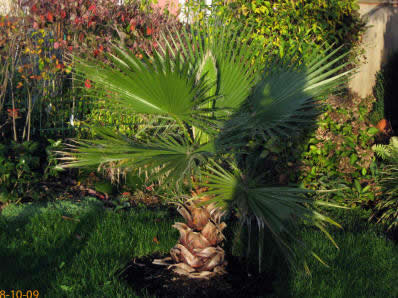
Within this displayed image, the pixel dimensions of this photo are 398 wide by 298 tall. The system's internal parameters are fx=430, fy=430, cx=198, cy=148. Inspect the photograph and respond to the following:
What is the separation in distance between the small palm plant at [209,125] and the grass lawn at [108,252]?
1.70 ft

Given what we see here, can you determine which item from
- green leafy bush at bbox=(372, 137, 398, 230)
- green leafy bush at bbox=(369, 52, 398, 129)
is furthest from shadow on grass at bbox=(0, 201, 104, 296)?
green leafy bush at bbox=(369, 52, 398, 129)

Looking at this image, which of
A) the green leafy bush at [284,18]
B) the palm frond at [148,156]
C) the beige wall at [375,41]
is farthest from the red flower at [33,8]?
the beige wall at [375,41]

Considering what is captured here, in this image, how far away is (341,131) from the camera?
5113 millimetres

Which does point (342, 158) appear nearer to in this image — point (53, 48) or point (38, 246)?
point (38, 246)

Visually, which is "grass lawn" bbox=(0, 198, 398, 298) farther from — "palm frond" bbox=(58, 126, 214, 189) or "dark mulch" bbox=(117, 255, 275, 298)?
"palm frond" bbox=(58, 126, 214, 189)

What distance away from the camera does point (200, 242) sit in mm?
2918

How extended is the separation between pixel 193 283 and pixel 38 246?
4.86 feet

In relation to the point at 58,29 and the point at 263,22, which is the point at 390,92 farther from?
the point at 58,29

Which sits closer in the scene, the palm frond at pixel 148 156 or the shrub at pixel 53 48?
the palm frond at pixel 148 156

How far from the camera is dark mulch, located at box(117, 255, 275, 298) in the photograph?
299 cm

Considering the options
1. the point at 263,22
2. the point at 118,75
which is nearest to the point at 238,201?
the point at 118,75

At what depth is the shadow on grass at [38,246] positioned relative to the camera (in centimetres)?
312

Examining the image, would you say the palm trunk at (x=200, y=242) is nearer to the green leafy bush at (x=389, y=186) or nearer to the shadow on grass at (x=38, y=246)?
the shadow on grass at (x=38, y=246)

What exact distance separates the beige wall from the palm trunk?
21.8 feet
